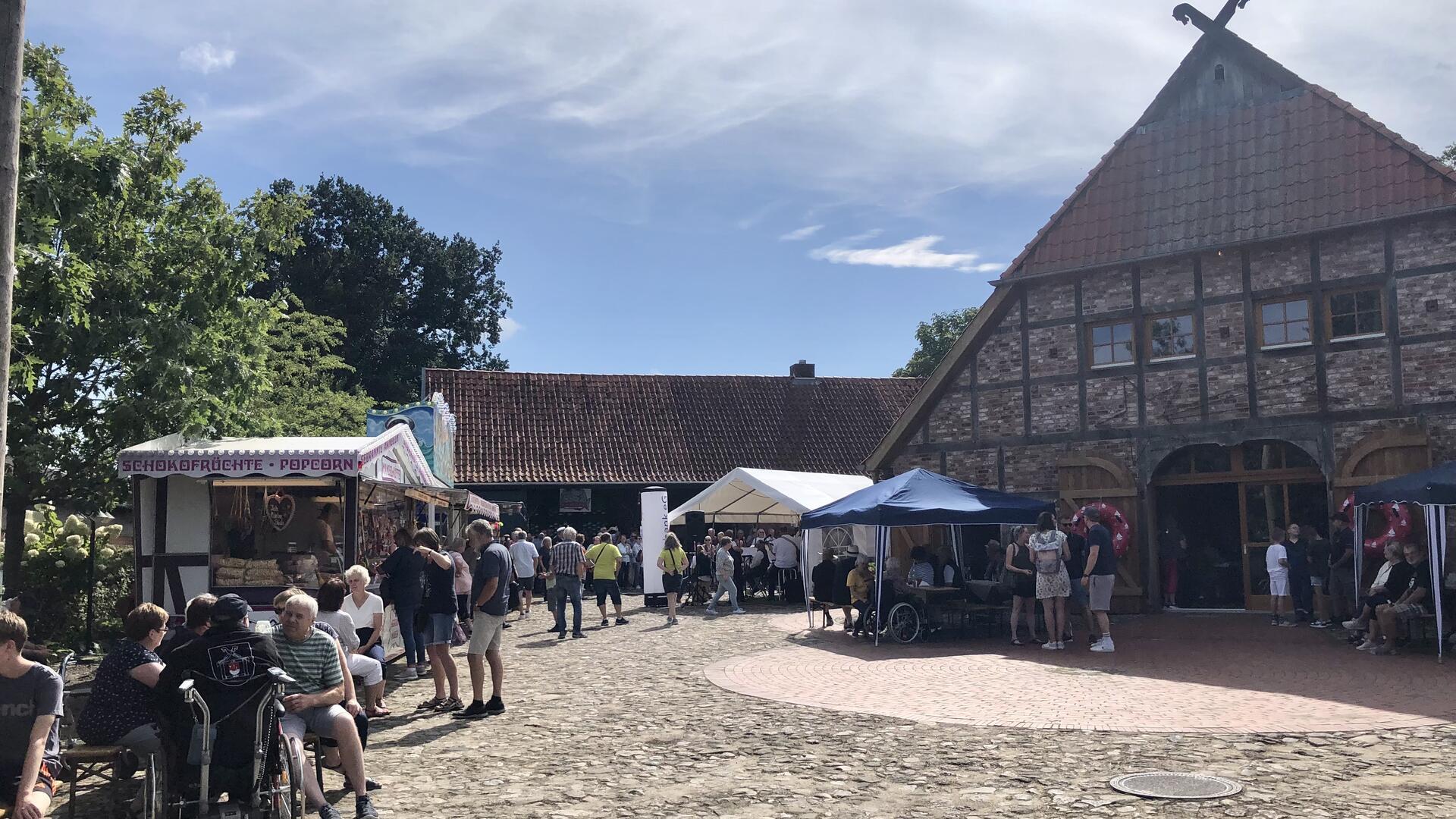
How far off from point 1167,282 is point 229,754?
15.6 m

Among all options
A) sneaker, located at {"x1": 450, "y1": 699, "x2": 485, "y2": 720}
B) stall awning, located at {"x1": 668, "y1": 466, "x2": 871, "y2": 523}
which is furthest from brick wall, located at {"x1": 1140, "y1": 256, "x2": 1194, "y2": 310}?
sneaker, located at {"x1": 450, "y1": 699, "x2": 485, "y2": 720}

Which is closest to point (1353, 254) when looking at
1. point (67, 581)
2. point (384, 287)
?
point (67, 581)

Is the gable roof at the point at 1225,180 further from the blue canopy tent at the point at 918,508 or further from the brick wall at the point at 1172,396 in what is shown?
the blue canopy tent at the point at 918,508

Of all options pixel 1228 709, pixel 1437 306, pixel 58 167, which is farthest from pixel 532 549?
pixel 1437 306

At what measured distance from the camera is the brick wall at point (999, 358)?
1930 centimetres

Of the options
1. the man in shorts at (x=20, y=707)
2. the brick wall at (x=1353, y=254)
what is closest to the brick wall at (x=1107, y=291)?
the brick wall at (x=1353, y=254)

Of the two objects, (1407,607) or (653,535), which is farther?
(653,535)

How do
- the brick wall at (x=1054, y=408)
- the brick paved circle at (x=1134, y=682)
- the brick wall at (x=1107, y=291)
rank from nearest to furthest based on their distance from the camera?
the brick paved circle at (x=1134, y=682) → the brick wall at (x=1107, y=291) → the brick wall at (x=1054, y=408)

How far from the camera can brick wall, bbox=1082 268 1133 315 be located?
18.2m

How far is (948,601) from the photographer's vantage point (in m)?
15.6

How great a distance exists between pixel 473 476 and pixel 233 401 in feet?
51.0

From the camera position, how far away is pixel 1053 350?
18.9 metres

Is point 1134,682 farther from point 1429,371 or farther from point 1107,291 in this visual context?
point 1107,291

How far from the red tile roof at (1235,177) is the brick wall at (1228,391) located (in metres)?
1.84
